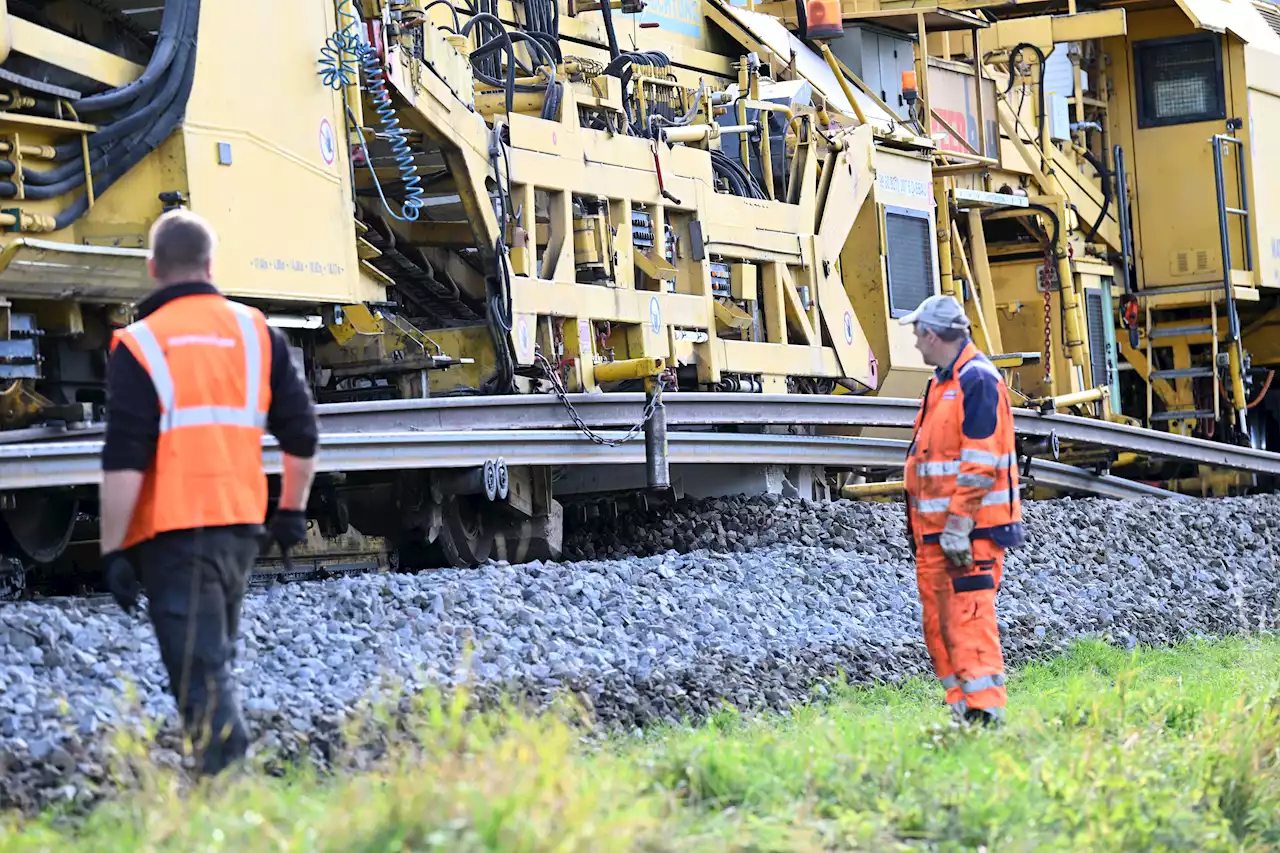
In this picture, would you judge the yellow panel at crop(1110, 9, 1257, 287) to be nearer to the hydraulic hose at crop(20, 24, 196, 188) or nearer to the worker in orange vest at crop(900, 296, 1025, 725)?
the worker in orange vest at crop(900, 296, 1025, 725)

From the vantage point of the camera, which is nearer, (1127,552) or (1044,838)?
(1044,838)

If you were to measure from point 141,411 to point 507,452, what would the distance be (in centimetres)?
494

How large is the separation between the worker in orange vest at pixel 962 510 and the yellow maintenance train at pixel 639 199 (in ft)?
10.0

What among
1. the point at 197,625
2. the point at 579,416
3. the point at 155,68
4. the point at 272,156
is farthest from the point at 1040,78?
the point at 197,625

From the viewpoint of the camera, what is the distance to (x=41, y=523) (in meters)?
8.01

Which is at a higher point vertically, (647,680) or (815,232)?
(815,232)

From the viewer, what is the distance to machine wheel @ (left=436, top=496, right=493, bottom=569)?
9.97 metres

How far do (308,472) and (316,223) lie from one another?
13.5ft

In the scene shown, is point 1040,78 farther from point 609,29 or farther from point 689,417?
point 689,417

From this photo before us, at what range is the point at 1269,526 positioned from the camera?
43.5ft

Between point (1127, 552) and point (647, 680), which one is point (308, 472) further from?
point (1127, 552)

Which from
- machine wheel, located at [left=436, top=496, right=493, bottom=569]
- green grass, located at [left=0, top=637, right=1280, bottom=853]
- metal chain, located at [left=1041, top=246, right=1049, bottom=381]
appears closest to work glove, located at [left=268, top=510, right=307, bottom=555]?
green grass, located at [left=0, top=637, right=1280, bottom=853]

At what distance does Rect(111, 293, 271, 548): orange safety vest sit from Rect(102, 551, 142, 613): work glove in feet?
0.17

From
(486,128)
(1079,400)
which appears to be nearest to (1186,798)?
(486,128)
